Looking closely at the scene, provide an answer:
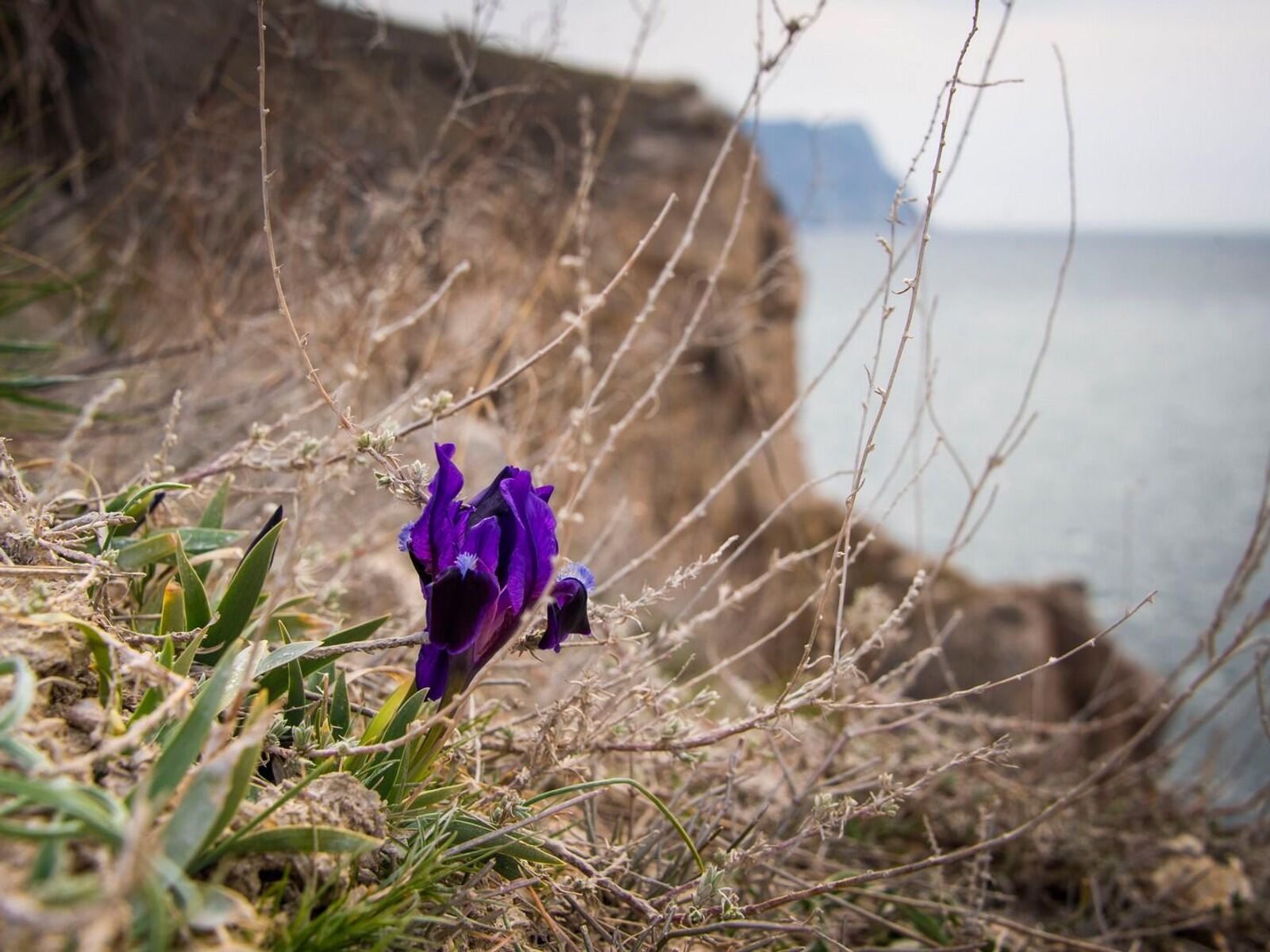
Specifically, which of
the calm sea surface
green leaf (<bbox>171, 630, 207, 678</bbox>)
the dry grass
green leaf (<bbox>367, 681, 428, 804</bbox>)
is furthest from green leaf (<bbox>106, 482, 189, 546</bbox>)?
the calm sea surface

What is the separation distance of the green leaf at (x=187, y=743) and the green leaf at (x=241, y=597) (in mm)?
362

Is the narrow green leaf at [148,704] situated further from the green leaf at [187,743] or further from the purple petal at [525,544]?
the purple petal at [525,544]

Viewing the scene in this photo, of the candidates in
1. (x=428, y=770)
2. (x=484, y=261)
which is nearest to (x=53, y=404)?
(x=428, y=770)

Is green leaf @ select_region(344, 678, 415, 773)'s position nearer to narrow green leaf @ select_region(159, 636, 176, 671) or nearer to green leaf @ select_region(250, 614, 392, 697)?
green leaf @ select_region(250, 614, 392, 697)

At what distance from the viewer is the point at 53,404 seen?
2471mm

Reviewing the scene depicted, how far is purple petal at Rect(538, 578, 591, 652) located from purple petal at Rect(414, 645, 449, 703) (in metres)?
0.14

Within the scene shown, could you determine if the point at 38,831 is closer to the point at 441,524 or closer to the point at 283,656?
the point at 283,656

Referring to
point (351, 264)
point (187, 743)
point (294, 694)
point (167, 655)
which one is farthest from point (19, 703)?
point (351, 264)

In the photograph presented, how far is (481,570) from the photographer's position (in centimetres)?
128

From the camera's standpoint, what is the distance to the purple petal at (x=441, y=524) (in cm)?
130

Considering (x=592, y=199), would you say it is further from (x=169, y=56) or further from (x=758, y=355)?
(x=758, y=355)

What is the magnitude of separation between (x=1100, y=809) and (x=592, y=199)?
324 cm

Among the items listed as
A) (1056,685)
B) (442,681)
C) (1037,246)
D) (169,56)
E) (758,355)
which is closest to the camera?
(442,681)

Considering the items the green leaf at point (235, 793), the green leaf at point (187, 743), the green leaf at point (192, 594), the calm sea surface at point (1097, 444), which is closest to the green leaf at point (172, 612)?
the green leaf at point (192, 594)
